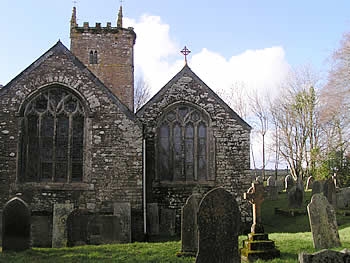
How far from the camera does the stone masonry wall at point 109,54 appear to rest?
25.1m

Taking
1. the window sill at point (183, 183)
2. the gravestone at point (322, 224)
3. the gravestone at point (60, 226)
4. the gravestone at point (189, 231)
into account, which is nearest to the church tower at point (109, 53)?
the window sill at point (183, 183)

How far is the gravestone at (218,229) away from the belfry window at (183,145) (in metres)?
9.51

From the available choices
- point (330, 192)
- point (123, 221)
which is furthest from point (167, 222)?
point (330, 192)

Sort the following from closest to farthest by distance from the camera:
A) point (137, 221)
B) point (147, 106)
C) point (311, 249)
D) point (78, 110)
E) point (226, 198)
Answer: point (226, 198) < point (311, 249) < point (137, 221) < point (78, 110) < point (147, 106)

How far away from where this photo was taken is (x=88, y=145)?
50.0 ft

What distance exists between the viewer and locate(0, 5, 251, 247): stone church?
14852mm

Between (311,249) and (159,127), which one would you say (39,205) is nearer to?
(159,127)

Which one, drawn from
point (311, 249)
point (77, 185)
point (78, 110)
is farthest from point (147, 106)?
point (311, 249)

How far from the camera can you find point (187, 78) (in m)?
17.3

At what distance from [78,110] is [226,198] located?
9.50 meters

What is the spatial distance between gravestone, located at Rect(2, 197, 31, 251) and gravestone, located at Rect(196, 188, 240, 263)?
4834mm

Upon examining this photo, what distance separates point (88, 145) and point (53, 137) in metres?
1.37

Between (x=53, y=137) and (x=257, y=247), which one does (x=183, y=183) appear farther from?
(x=257, y=247)

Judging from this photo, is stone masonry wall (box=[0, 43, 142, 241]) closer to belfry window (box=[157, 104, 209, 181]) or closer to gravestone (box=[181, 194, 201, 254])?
belfry window (box=[157, 104, 209, 181])
